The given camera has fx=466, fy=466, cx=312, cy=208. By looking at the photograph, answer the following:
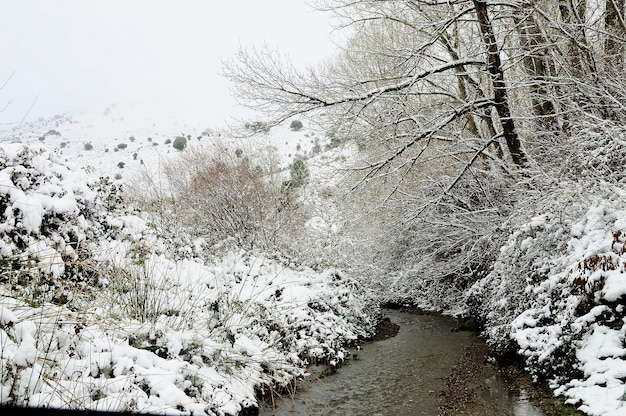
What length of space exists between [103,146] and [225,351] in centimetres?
5116

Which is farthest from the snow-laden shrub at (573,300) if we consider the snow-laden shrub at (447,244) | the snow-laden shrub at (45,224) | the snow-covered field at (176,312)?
the snow-laden shrub at (45,224)

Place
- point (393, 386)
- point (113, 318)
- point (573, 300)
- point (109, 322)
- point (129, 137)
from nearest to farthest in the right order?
point (109, 322) < point (113, 318) < point (573, 300) < point (393, 386) < point (129, 137)

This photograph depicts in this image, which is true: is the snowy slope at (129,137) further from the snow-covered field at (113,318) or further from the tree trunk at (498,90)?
the snow-covered field at (113,318)

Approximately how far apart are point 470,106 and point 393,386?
625cm

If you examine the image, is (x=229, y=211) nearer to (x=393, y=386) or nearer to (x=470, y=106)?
(x=470, y=106)

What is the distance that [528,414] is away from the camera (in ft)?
18.1

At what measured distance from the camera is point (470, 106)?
33.8 feet

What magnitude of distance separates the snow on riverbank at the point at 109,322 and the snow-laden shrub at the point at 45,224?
0.06 feet

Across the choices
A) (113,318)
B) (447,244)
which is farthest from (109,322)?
(447,244)

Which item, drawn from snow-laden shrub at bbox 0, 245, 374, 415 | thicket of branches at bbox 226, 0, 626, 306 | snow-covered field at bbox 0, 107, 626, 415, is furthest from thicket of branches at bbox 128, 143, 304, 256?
snow-laden shrub at bbox 0, 245, 374, 415

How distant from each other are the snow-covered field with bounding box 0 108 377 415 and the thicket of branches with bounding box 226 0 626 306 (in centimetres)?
395

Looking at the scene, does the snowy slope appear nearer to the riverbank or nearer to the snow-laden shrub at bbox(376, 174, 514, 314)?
the snow-laden shrub at bbox(376, 174, 514, 314)

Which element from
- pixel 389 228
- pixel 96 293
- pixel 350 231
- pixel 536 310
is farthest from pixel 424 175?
pixel 96 293

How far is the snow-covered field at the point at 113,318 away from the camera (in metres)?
3.84
